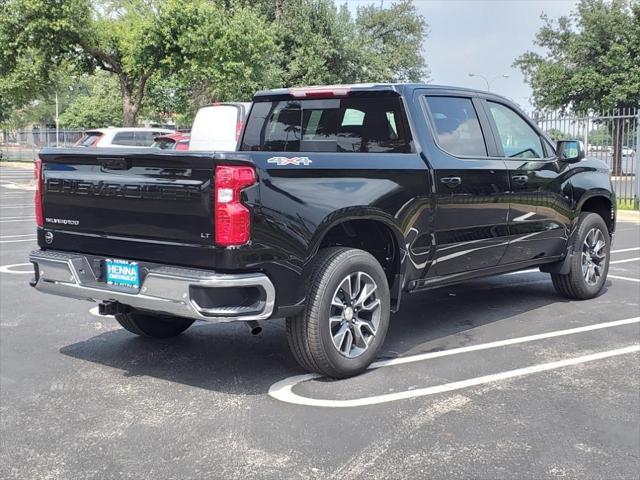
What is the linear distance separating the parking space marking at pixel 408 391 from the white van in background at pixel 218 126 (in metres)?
9.03

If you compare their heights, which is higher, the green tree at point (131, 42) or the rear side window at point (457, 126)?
the green tree at point (131, 42)

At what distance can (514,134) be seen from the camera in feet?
20.0

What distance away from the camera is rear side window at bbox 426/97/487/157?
5312mm

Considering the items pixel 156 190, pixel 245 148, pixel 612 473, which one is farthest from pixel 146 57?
pixel 612 473

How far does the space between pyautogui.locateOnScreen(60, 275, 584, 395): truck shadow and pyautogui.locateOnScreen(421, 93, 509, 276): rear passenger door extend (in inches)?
25.6

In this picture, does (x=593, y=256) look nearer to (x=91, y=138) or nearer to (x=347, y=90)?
(x=347, y=90)

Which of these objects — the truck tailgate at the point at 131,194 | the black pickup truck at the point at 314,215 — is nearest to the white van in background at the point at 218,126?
the black pickup truck at the point at 314,215

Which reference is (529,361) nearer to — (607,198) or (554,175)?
(554,175)

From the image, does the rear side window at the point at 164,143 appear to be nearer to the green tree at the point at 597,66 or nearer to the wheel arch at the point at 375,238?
the wheel arch at the point at 375,238

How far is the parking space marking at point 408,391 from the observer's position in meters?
4.17

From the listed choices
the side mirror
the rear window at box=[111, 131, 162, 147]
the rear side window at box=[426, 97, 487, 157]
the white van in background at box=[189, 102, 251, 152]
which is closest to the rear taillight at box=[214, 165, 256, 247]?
the rear side window at box=[426, 97, 487, 157]

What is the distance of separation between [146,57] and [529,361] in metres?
20.3

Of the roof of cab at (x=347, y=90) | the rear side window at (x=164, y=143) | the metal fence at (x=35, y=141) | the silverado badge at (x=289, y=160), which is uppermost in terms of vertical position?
the metal fence at (x=35, y=141)

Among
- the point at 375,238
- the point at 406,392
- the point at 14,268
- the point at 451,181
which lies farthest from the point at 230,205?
the point at 14,268
